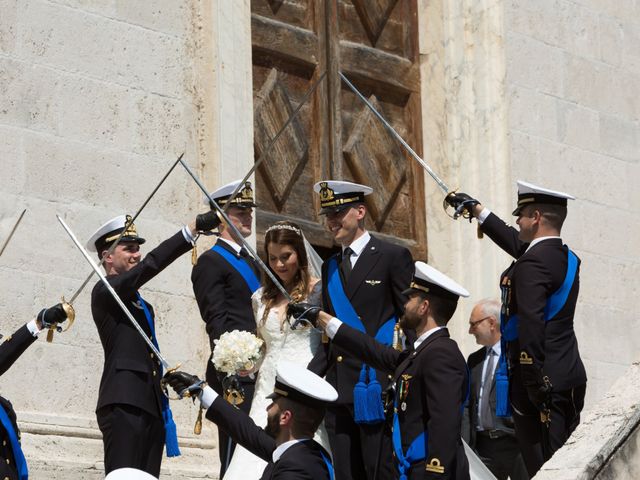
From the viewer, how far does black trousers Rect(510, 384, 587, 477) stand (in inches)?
316

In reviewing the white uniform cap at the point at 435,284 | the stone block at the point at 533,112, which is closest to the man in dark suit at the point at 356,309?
the white uniform cap at the point at 435,284

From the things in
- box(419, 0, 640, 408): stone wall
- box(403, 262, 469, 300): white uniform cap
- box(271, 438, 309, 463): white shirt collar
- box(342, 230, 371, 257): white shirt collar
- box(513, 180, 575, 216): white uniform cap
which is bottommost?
box(271, 438, 309, 463): white shirt collar

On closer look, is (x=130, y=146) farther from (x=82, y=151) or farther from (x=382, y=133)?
(x=382, y=133)

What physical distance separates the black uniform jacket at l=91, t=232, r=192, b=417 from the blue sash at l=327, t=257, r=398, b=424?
741 millimetres

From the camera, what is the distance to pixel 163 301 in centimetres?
1006

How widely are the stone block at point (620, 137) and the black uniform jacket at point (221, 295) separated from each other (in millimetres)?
4823

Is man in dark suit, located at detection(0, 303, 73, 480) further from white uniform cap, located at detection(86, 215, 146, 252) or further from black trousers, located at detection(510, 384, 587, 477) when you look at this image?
black trousers, located at detection(510, 384, 587, 477)


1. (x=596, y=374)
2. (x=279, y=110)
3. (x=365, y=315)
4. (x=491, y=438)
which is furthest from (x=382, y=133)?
(x=365, y=315)

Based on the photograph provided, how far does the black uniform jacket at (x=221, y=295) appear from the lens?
884 centimetres

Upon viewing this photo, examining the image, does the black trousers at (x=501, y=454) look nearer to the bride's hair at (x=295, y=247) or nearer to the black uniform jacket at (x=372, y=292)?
the black uniform jacket at (x=372, y=292)

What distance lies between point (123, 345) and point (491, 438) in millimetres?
2372

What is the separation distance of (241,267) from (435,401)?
214cm

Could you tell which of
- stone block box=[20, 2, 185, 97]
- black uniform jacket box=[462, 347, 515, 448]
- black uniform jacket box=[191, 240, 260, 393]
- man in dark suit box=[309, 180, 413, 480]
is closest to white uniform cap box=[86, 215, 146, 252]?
black uniform jacket box=[191, 240, 260, 393]

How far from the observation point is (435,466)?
275 inches
